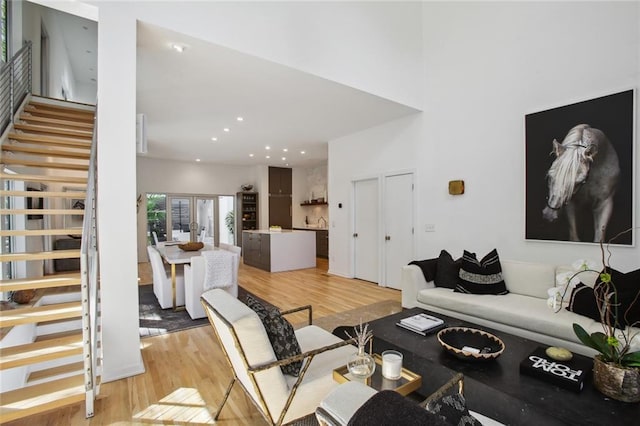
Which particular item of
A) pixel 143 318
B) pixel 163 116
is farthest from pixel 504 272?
pixel 163 116

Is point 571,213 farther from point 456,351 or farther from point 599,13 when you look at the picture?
point 456,351

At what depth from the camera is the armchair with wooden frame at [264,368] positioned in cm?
151

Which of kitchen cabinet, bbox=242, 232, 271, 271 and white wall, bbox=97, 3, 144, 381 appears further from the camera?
kitchen cabinet, bbox=242, 232, 271, 271

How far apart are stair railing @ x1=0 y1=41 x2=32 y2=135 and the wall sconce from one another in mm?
6083

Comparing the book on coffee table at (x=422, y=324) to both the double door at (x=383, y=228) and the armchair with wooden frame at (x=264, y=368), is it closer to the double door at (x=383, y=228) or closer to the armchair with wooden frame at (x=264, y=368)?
the armchair with wooden frame at (x=264, y=368)

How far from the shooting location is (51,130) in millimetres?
4336

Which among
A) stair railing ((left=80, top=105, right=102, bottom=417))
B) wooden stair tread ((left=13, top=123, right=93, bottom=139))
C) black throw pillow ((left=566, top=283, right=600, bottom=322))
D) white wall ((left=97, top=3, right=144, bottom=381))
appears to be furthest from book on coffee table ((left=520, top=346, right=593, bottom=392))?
wooden stair tread ((left=13, top=123, right=93, bottom=139))

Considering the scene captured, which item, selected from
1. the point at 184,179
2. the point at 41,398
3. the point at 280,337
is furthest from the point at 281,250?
the point at 280,337

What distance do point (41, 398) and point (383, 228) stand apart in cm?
473

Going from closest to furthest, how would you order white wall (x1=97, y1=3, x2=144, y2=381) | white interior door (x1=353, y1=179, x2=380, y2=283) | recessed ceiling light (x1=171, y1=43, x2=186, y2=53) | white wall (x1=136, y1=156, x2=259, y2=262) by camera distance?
white wall (x1=97, y1=3, x2=144, y2=381), recessed ceiling light (x1=171, y1=43, x2=186, y2=53), white interior door (x1=353, y1=179, x2=380, y2=283), white wall (x1=136, y1=156, x2=259, y2=262)

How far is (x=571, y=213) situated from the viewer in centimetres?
339

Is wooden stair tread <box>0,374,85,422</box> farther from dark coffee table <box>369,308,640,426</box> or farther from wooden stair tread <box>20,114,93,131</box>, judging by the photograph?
wooden stair tread <box>20,114,93,131</box>

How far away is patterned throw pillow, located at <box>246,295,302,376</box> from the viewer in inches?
64.9

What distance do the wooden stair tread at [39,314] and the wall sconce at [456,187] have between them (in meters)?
4.53
